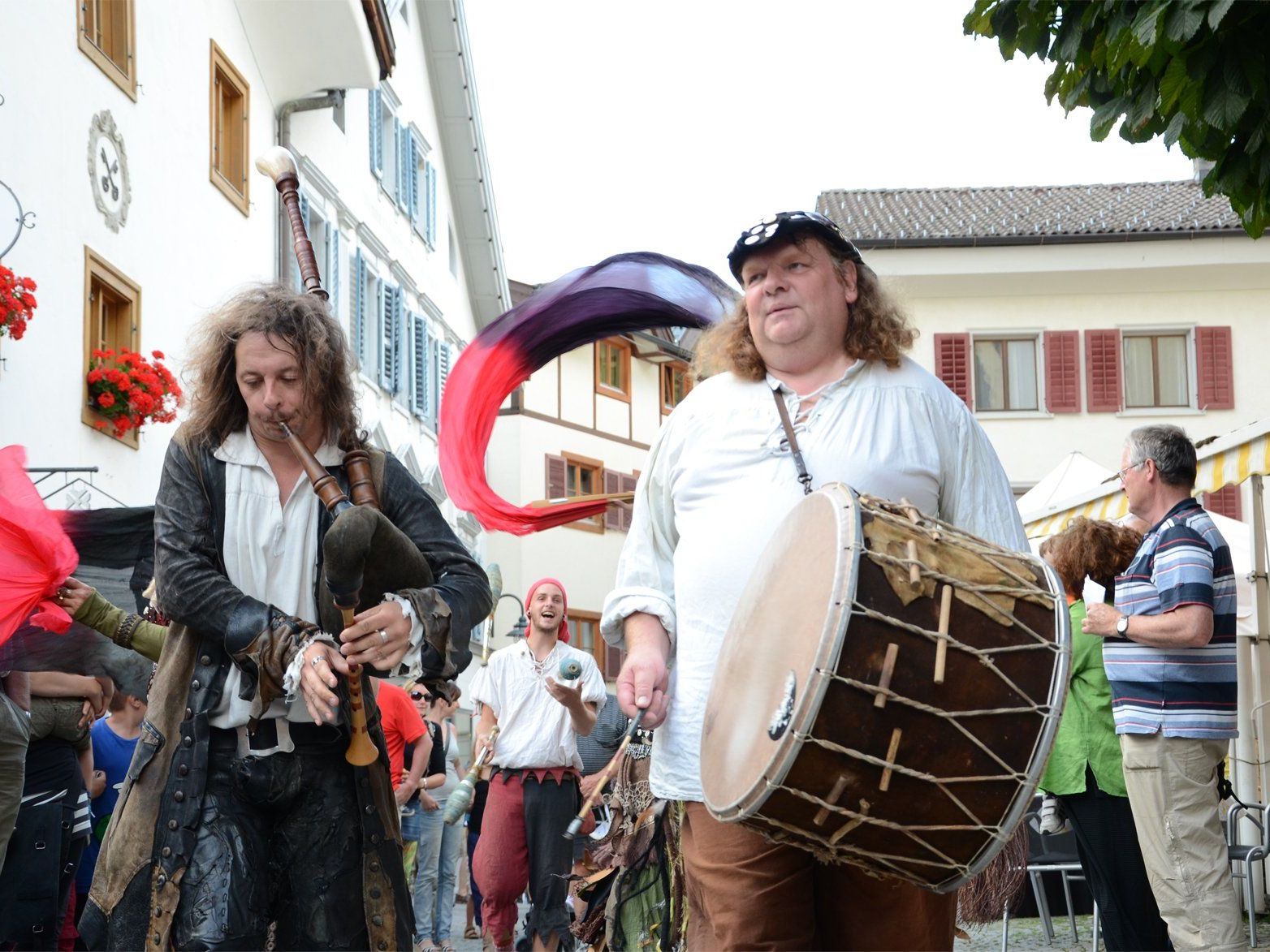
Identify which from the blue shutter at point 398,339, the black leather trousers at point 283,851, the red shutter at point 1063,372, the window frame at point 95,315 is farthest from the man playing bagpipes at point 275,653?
the red shutter at point 1063,372

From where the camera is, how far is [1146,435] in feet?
24.0

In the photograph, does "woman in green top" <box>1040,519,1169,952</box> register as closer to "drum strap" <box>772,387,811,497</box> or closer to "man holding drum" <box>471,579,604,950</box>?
"man holding drum" <box>471,579,604,950</box>

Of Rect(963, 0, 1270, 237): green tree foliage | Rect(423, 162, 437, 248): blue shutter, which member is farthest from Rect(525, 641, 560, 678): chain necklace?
Rect(423, 162, 437, 248): blue shutter

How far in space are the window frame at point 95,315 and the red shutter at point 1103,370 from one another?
23.6 meters

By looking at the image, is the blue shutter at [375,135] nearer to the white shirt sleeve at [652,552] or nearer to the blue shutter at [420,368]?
the blue shutter at [420,368]

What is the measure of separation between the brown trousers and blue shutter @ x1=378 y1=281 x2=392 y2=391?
2423 cm

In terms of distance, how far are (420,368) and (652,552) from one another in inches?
→ 1052

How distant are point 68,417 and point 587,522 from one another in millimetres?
31338

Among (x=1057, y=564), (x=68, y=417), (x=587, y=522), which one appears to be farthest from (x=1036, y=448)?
(x=1057, y=564)

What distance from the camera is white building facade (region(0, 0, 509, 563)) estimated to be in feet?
45.8

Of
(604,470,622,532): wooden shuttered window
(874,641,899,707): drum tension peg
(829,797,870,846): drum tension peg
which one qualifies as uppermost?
(604,470,622,532): wooden shuttered window

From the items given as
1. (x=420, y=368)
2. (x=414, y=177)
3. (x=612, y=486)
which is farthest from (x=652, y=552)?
(x=612, y=486)

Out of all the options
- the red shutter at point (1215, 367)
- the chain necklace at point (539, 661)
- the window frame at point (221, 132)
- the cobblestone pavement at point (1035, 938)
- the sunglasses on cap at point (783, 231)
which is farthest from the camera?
the red shutter at point (1215, 367)

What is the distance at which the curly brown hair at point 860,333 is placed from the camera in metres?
4.36
